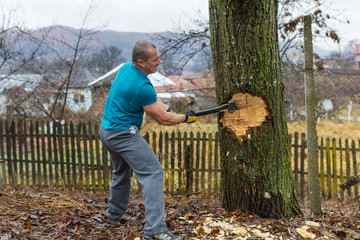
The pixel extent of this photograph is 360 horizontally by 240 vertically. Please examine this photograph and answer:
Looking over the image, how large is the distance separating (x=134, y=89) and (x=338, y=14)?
15.7 ft

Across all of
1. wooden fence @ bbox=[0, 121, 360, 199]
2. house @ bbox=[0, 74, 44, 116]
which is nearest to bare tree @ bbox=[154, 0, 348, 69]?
wooden fence @ bbox=[0, 121, 360, 199]

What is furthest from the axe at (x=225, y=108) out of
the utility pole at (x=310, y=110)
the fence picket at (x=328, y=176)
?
the fence picket at (x=328, y=176)

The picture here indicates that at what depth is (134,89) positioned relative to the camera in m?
2.54

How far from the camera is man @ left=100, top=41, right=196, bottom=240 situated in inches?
101

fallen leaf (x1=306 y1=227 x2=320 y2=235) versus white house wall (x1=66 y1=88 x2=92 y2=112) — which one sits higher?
white house wall (x1=66 y1=88 x2=92 y2=112)

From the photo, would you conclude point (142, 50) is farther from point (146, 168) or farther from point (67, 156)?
point (67, 156)

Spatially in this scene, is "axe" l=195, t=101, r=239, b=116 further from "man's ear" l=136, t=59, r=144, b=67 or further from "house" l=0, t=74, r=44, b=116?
"house" l=0, t=74, r=44, b=116

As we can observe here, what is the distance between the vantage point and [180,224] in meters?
2.94

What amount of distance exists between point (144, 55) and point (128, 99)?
1.29 feet

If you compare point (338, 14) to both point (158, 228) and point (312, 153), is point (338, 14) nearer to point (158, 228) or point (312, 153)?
point (312, 153)

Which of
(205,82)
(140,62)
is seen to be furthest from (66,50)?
(205,82)

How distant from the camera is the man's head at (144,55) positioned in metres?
2.62

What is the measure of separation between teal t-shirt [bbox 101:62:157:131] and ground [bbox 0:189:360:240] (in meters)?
0.97

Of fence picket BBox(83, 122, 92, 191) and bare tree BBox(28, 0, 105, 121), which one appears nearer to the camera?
fence picket BBox(83, 122, 92, 191)
